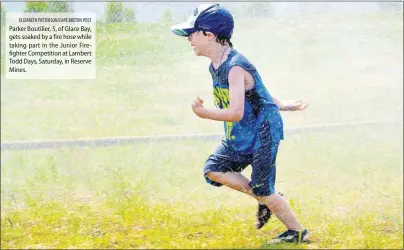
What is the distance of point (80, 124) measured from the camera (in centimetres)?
823

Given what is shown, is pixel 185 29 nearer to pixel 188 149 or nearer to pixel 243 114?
pixel 243 114

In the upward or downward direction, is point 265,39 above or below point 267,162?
above

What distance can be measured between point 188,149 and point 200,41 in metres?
2.62

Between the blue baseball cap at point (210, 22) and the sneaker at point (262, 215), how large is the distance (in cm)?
109

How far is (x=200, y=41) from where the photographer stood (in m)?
4.70

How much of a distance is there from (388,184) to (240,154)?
6.47 ft

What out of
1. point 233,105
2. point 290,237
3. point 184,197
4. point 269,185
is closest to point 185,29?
point 233,105

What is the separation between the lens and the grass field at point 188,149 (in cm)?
520

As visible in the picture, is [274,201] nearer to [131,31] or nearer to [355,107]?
[355,107]

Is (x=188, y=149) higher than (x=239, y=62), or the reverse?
(x=239, y=62)

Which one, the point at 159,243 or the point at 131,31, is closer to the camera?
the point at 159,243

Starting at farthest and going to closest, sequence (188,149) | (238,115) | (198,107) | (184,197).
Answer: (188,149), (184,197), (238,115), (198,107)

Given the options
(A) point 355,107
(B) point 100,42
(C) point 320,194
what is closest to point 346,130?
(A) point 355,107

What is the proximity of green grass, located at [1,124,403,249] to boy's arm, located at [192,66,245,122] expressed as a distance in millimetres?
860
